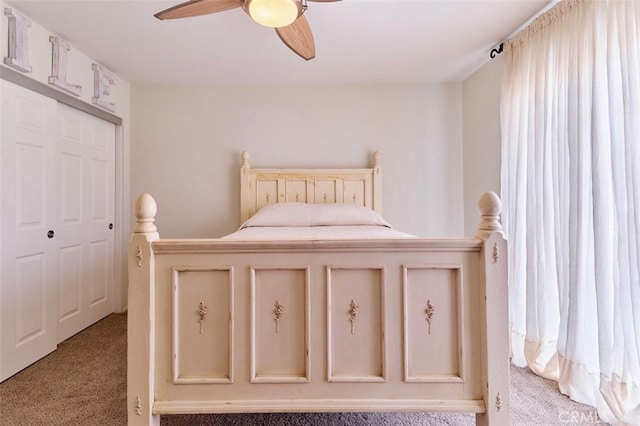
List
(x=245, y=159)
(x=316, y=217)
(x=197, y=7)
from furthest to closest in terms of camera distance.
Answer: (x=245, y=159) < (x=316, y=217) < (x=197, y=7)

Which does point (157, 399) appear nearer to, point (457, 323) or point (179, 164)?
point (457, 323)

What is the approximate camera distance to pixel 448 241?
1131 millimetres

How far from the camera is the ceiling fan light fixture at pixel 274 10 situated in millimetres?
1273

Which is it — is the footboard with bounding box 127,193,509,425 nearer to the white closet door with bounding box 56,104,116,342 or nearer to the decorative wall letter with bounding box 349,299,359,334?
the decorative wall letter with bounding box 349,299,359,334

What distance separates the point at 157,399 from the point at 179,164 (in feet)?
8.18

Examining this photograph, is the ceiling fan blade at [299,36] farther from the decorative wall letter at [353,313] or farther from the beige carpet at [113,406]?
the beige carpet at [113,406]

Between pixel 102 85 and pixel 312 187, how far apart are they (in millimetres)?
2118

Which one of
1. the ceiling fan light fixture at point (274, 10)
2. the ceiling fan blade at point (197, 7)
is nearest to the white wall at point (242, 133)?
the ceiling fan blade at point (197, 7)

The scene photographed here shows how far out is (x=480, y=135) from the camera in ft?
9.16

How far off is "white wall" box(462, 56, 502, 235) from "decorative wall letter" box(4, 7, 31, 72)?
349cm

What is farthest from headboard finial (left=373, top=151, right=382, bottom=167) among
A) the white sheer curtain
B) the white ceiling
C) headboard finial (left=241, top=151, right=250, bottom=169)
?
headboard finial (left=241, top=151, right=250, bottom=169)

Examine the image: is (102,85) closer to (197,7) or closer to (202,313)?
(197,7)

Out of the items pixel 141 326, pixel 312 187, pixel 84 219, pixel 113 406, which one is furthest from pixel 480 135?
pixel 84 219

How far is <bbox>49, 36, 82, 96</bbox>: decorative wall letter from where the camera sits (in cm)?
218
